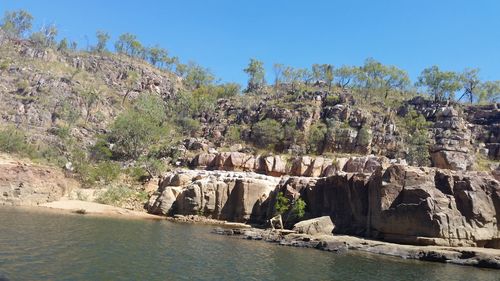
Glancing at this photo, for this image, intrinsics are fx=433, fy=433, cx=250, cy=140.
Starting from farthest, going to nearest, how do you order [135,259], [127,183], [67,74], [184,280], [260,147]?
1. [67,74]
2. [260,147]
3. [127,183]
4. [135,259]
5. [184,280]

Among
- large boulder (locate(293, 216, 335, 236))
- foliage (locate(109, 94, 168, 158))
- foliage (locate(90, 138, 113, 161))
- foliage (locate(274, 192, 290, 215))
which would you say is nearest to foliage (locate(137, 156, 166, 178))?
foliage (locate(109, 94, 168, 158))

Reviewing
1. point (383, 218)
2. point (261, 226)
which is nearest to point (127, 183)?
point (261, 226)

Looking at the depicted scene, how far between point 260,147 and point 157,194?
4653 centimetres

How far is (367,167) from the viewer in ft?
295

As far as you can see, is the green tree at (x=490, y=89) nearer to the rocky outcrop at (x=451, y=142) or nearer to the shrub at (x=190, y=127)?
the rocky outcrop at (x=451, y=142)

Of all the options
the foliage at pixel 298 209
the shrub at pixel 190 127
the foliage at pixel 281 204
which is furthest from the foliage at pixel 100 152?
the foliage at pixel 298 209

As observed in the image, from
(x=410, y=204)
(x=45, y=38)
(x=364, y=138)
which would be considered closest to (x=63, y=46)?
(x=45, y=38)

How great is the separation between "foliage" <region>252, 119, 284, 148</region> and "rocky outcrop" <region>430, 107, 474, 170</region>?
39.7 m

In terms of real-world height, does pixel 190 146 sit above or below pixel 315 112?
below

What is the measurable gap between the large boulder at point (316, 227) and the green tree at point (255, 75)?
11881cm

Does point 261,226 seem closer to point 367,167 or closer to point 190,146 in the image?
point 367,167

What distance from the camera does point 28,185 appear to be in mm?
72688

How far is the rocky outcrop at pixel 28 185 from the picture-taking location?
232ft

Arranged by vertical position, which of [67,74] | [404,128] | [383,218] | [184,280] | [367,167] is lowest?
[184,280]
